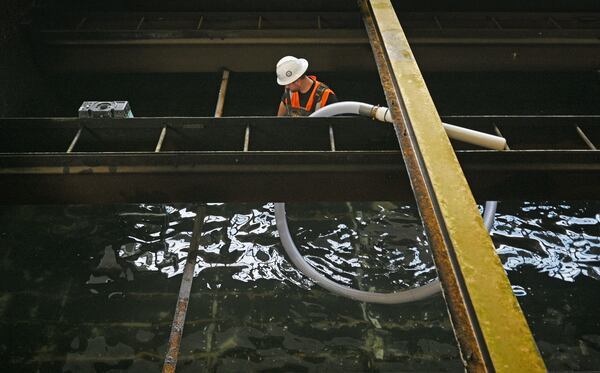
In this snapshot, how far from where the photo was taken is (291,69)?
15.3ft

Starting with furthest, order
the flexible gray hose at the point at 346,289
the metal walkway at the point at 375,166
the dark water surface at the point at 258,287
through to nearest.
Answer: the dark water surface at the point at 258,287, the flexible gray hose at the point at 346,289, the metal walkway at the point at 375,166

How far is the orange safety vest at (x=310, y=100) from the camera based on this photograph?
4.77 metres

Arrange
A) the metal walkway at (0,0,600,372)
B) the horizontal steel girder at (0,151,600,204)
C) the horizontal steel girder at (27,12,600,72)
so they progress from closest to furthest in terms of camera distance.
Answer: the metal walkway at (0,0,600,372)
the horizontal steel girder at (0,151,600,204)
the horizontal steel girder at (27,12,600,72)

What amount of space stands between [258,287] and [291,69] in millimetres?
2531

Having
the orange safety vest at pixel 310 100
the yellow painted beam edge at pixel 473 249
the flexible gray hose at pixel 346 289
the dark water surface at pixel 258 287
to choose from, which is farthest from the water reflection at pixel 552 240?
the yellow painted beam edge at pixel 473 249

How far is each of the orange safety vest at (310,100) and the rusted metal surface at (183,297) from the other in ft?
5.95

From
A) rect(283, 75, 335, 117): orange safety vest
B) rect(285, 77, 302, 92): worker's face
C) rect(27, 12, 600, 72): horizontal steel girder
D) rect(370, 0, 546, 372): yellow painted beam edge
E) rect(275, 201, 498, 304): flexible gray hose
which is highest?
rect(27, 12, 600, 72): horizontal steel girder

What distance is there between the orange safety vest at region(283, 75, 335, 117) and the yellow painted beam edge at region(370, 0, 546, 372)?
1.76 metres

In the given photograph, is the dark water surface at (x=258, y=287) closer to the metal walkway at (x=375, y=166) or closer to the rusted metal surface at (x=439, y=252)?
the metal walkway at (x=375, y=166)

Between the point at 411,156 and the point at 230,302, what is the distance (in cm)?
316

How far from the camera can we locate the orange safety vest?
15.6ft

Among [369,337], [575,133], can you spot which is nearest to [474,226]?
[575,133]

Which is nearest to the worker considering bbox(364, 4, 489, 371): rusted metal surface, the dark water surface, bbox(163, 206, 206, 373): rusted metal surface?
bbox(364, 4, 489, 371): rusted metal surface

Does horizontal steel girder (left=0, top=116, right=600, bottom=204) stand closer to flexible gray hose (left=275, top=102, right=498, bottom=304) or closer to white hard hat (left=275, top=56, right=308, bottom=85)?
flexible gray hose (left=275, top=102, right=498, bottom=304)
